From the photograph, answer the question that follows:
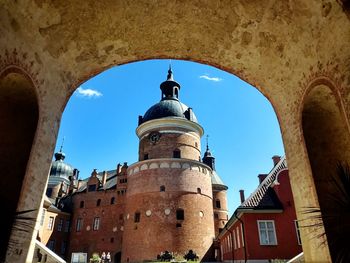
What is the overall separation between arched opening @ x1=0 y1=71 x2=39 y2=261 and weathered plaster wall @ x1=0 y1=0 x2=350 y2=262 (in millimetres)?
364

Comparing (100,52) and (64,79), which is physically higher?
(100,52)

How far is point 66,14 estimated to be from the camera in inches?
223

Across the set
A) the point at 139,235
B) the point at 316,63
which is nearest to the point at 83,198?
the point at 139,235

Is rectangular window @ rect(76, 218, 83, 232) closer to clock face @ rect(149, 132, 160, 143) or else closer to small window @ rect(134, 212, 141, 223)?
small window @ rect(134, 212, 141, 223)

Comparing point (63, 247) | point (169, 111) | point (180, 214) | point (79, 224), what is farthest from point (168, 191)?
point (63, 247)

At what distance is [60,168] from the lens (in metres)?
56.1

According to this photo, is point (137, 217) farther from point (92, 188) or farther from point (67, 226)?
point (67, 226)

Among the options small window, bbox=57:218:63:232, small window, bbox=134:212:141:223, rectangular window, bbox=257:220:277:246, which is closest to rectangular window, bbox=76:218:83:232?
small window, bbox=57:218:63:232

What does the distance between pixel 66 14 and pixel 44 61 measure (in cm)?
101

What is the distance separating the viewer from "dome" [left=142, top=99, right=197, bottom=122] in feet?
109

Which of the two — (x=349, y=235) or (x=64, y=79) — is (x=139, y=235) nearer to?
(x=64, y=79)

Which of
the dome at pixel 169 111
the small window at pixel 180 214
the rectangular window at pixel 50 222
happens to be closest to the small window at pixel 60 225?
the rectangular window at pixel 50 222

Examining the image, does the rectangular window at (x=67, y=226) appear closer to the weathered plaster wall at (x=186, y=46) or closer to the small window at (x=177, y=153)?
the small window at (x=177, y=153)

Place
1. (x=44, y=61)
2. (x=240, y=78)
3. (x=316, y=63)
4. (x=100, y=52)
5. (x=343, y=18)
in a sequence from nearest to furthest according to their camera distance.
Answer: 1. (x=343, y=18)
2. (x=316, y=63)
3. (x=44, y=61)
4. (x=100, y=52)
5. (x=240, y=78)
